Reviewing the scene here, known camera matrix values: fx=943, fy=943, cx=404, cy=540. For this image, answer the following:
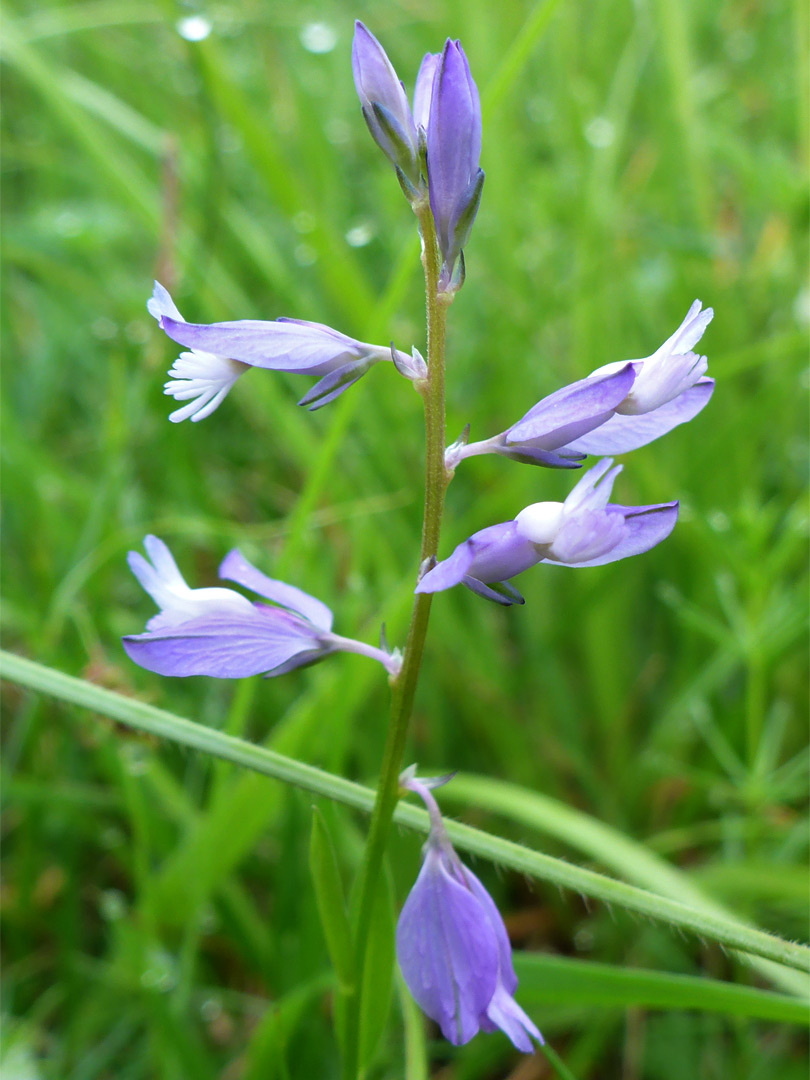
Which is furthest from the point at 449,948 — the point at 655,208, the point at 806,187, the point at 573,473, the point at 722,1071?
the point at 655,208

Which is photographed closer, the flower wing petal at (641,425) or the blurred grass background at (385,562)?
the flower wing petal at (641,425)

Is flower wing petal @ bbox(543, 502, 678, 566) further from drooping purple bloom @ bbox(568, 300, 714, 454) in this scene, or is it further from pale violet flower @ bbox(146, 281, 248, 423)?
pale violet flower @ bbox(146, 281, 248, 423)

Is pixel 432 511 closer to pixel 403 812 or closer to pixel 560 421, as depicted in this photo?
pixel 560 421

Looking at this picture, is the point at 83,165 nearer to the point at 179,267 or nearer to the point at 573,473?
the point at 179,267

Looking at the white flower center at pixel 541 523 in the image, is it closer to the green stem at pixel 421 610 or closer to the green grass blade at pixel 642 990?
the green stem at pixel 421 610

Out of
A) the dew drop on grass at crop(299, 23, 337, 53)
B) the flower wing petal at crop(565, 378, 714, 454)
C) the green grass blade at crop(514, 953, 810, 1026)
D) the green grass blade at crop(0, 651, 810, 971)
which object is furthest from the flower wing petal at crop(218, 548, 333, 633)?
the dew drop on grass at crop(299, 23, 337, 53)

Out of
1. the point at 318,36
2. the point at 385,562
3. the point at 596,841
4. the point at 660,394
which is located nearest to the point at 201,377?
the point at 660,394

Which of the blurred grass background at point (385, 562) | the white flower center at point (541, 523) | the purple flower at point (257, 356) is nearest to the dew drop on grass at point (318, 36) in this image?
the blurred grass background at point (385, 562)

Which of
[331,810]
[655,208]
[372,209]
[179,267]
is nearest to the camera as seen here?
[331,810]
